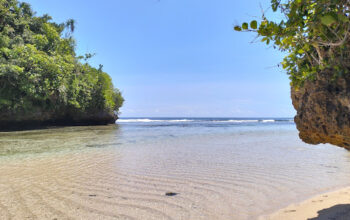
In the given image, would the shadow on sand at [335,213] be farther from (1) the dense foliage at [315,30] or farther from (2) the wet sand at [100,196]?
(1) the dense foliage at [315,30]

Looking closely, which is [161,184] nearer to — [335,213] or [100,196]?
[100,196]

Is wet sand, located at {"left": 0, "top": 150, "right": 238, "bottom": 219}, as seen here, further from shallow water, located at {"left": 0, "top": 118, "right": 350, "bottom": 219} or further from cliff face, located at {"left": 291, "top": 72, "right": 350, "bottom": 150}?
cliff face, located at {"left": 291, "top": 72, "right": 350, "bottom": 150}

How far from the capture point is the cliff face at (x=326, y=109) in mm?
2246

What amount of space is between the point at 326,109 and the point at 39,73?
21121 mm

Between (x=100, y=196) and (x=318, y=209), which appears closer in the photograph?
(x=318, y=209)

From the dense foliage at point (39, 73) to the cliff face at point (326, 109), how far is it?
1936cm

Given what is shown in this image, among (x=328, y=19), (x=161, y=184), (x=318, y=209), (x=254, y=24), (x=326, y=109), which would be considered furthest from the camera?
(x=161, y=184)

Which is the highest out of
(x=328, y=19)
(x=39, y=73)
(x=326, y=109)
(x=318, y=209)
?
(x=39, y=73)

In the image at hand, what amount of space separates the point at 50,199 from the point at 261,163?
4.63m

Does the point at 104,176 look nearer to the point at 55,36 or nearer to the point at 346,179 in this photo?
the point at 346,179

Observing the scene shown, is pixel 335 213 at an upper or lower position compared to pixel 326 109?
lower

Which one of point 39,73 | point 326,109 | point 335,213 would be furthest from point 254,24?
point 39,73

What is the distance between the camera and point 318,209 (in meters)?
2.66

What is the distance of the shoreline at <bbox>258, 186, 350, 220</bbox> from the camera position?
244cm
